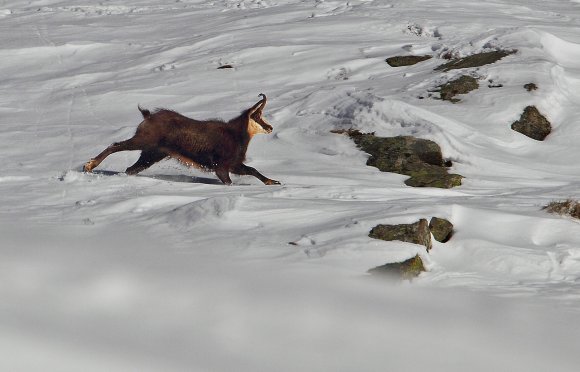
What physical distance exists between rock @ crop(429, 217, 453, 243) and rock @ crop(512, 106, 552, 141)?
17.3 ft

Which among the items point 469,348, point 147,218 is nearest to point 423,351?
point 469,348

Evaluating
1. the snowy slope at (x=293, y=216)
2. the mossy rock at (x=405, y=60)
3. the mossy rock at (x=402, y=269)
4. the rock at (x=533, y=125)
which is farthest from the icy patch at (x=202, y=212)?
the mossy rock at (x=405, y=60)

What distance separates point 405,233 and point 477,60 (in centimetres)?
828

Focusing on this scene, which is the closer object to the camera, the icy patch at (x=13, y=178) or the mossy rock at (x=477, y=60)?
the icy patch at (x=13, y=178)

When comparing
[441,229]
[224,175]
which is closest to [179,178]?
[224,175]

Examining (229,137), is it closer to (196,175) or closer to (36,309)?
(196,175)

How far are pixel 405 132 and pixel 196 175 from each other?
292cm

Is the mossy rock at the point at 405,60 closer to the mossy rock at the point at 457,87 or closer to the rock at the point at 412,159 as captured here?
the mossy rock at the point at 457,87

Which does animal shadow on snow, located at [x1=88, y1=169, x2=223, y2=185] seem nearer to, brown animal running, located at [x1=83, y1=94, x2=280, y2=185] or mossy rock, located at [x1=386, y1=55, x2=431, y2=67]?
brown animal running, located at [x1=83, y1=94, x2=280, y2=185]

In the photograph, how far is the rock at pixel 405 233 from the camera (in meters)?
7.68

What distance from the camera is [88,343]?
517cm

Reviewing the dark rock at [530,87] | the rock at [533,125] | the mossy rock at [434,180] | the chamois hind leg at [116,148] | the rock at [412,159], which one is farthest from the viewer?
the dark rock at [530,87]

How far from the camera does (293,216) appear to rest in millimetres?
8352

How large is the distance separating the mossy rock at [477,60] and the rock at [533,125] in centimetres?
209
